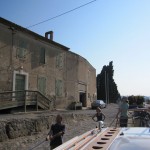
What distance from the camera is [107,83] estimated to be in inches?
2608

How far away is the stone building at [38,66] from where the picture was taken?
858 inches

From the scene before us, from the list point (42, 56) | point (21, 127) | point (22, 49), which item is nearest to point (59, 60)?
point (42, 56)

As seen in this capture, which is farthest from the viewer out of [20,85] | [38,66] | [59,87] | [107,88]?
[107,88]

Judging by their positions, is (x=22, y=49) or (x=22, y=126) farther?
(x=22, y=49)

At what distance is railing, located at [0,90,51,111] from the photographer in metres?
20.4

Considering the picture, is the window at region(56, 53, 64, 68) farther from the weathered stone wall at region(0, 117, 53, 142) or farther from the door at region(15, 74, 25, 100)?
the weathered stone wall at region(0, 117, 53, 142)

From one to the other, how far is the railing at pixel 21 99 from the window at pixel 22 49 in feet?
9.93

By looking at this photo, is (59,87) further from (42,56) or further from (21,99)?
(21,99)

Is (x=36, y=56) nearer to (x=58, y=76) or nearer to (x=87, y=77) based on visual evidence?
(x=58, y=76)

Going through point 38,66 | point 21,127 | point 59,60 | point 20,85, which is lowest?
point 21,127

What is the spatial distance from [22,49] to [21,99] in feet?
13.9

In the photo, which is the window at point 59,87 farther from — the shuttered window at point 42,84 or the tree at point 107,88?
the tree at point 107,88

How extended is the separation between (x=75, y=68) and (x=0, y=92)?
641 inches

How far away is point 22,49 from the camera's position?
23641 mm
